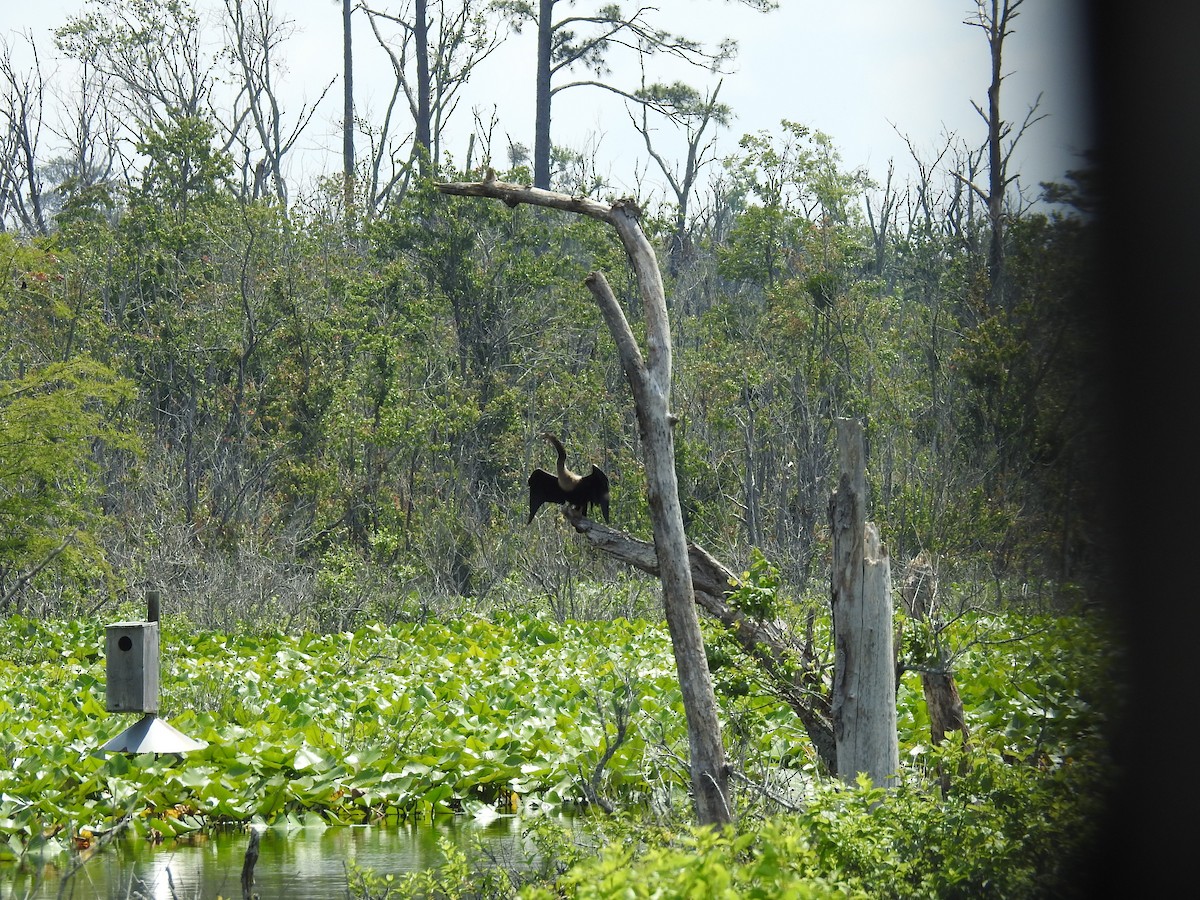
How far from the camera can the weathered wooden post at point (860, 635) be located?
5590 mm

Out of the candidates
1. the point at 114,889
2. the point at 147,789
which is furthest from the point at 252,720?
the point at 114,889

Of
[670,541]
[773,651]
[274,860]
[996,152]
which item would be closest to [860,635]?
[773,651]

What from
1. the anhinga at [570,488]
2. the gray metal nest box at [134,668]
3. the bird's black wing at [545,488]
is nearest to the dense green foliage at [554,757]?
the gray metal nest box at [134,668]

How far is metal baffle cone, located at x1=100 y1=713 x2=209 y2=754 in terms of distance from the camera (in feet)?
18.5

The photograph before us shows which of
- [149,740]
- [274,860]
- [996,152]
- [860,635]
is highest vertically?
[996,152]

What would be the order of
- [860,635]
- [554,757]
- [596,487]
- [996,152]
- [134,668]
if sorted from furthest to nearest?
[554,757] → [596,487] → [134,668] → [860,635] → [996,152]

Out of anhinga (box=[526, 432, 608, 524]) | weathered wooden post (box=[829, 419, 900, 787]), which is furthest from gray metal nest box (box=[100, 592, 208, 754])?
weathered wooden post (box=[829, 419, 900, 787])

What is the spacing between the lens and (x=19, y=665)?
11.6 meters

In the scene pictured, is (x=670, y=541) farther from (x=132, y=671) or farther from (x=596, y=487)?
(x=596, y=487)

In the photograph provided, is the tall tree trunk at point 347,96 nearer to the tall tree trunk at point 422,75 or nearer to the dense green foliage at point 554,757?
the tall tree trunk at point 422,75

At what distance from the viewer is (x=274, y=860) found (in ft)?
24.9

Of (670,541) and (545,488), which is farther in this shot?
(545,488)

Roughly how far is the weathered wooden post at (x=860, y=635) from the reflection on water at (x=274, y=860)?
2064 mm

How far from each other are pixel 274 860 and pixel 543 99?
25124 mm
